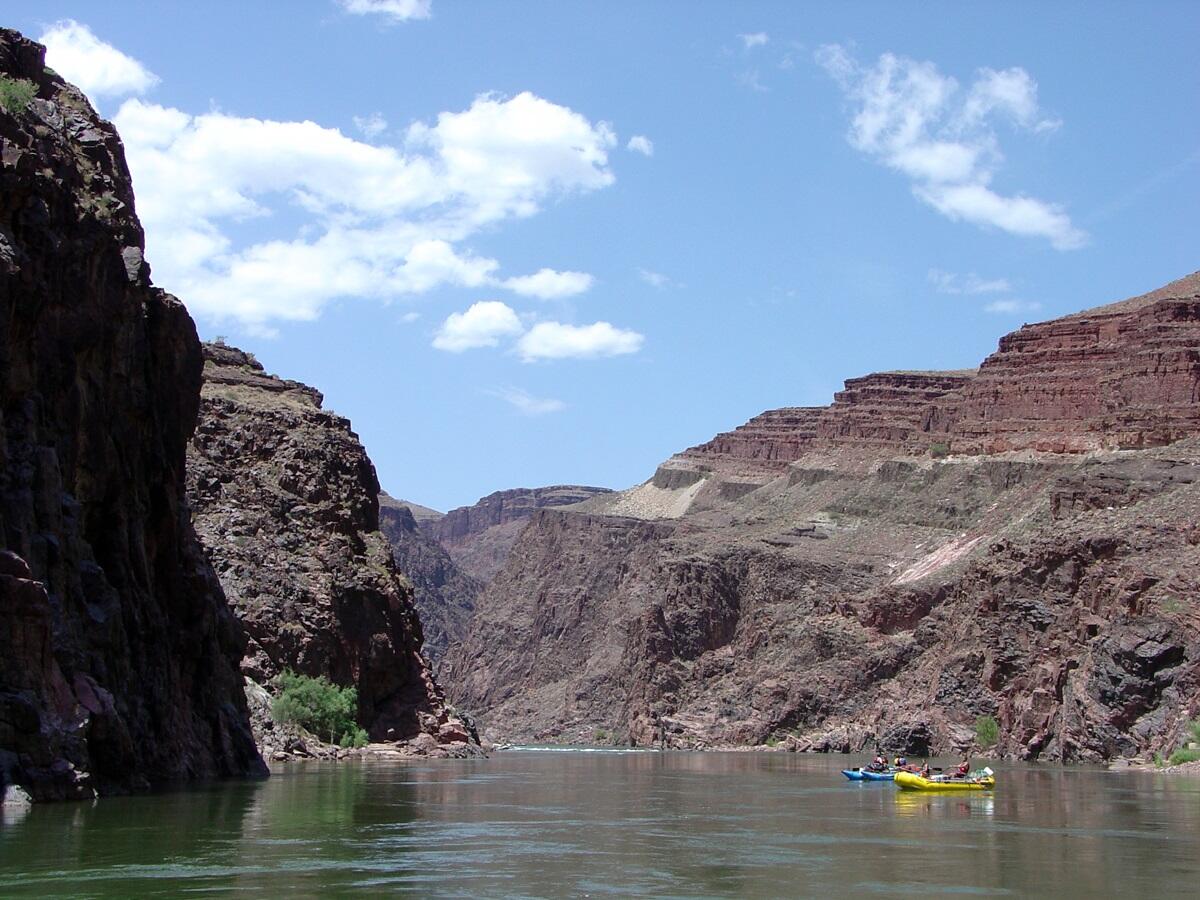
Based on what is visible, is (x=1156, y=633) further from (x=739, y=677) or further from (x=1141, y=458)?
(x=739, y=677)

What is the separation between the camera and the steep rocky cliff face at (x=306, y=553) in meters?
114

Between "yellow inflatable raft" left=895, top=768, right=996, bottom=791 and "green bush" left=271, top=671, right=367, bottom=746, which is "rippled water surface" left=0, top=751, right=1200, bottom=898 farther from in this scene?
"green bush" left=271, top=671, right=367, bottom=746

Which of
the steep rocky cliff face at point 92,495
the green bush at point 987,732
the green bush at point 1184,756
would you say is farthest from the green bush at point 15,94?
the green bush at point 987,732

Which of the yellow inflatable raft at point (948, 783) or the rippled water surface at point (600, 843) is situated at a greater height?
the yellow inflatable raft at point (948, 783)

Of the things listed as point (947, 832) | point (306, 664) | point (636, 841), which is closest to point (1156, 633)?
point (306, 664)

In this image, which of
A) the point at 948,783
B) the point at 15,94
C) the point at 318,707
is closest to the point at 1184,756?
the point at 948,783

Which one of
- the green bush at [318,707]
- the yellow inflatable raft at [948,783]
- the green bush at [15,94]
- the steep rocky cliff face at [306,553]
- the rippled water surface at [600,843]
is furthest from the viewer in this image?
the steep rocky cliff face at [306,553]

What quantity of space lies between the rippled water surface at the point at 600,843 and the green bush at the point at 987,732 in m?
56.7

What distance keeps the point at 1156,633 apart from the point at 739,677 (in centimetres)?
8608

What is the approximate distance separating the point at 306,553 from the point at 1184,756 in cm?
5704

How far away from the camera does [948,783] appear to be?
81500 mm

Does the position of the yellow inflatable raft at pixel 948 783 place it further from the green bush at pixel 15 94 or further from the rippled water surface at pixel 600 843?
the green bush at pixel 15 94

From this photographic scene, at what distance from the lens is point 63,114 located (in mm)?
73375

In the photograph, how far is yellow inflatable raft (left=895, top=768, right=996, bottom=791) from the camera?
81.4 metres
